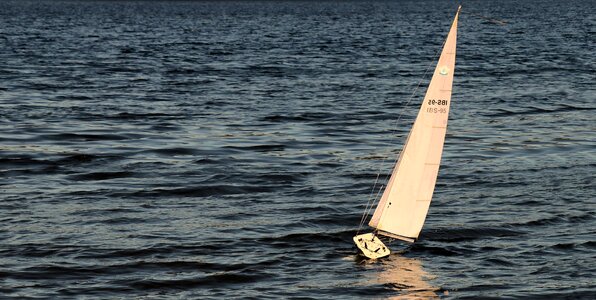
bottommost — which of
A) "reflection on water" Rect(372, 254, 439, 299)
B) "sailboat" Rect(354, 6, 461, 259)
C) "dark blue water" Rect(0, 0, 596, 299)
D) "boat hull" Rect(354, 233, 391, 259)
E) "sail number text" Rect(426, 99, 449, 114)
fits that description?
"dark blue water" Rect(0, 0, 596, 299)

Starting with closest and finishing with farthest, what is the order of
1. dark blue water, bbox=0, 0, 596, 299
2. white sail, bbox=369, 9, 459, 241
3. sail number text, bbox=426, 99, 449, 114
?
white sail, bbox=369, 9, 459, 241
sail number text, bbox=426, 99, 449, 114
dark blue water, bbox=0, 0, 596, 299

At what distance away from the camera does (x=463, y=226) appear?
29.7 metres

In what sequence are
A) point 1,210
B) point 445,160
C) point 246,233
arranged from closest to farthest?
point 246,233
point 1,210
point 445,160

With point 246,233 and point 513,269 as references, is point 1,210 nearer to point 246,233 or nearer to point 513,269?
point 246,233

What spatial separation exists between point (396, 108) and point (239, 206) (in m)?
24.0

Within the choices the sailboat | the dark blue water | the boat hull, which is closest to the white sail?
the sailboat

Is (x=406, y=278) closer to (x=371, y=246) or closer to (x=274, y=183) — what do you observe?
(x=371, y=246)

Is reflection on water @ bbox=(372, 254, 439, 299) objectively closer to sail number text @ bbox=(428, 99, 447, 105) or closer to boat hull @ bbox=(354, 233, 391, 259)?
boat hull @ bbox=(354, 233, 391, 259)

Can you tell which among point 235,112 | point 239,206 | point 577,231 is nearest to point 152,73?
point 235,112

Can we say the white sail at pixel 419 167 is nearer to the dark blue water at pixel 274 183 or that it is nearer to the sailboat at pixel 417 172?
the sailboat at pixel 417 172

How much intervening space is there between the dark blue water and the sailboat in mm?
1003

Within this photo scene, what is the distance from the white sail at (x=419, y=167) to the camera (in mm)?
23219

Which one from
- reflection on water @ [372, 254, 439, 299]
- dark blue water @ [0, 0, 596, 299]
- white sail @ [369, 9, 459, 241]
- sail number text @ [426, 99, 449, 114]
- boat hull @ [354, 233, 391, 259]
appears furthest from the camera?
boat hull @ [354, 233, 391, 259]

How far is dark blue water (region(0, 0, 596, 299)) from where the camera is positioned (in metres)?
25.0
